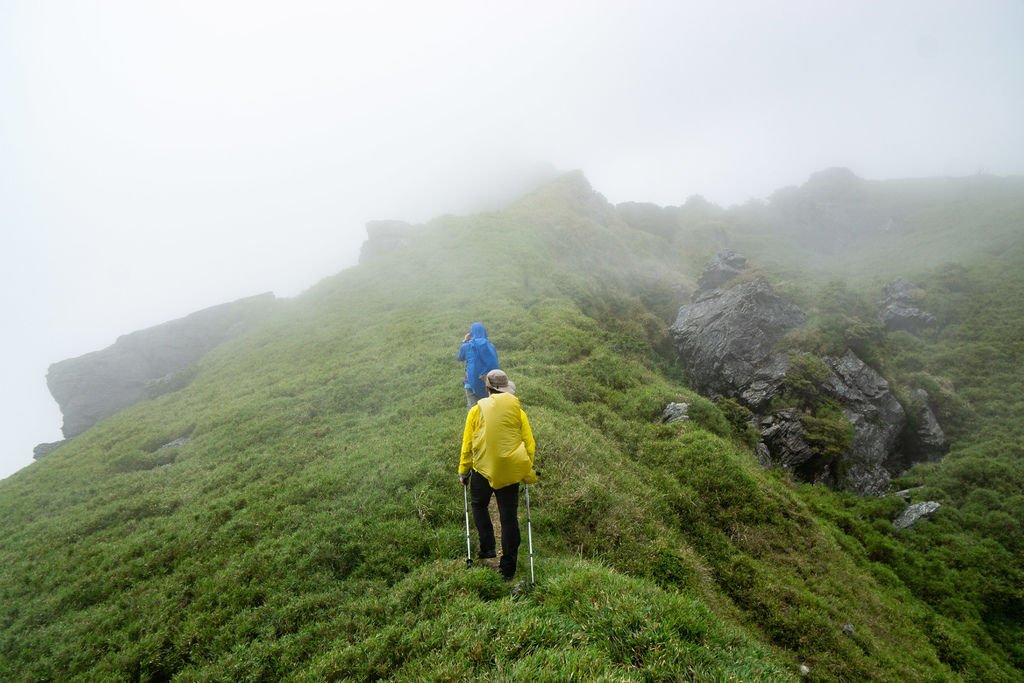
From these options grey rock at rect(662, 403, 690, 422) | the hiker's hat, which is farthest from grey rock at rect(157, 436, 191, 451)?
grey rock at rect(662, 403, 690, 422)

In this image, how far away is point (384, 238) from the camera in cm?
5778

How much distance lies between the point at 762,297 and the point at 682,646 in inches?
1220

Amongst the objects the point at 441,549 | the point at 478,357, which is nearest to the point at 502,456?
the point at 441,549

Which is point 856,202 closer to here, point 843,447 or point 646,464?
point 843,447

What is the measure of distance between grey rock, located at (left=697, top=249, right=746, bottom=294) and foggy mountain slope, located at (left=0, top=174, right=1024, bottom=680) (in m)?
17.6

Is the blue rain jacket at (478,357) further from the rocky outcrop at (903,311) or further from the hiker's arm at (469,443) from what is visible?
the rocky outcrop at (903,311)

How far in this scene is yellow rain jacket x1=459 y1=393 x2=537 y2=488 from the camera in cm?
729

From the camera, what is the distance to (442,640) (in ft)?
20.9

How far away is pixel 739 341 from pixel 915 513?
12.9m

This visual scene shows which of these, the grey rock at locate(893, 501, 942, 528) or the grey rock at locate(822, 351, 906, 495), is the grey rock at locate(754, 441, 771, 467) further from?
the grey rock at locate(893, 501, 942, 528)

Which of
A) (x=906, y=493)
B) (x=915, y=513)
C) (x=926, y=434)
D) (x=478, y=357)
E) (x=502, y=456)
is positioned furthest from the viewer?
(x=926, y=434)

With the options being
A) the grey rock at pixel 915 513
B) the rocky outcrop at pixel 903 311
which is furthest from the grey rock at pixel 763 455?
the rocky outcrop at pixel 903 311

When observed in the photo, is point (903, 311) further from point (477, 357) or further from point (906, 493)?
point (477, 357)

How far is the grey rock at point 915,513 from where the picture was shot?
1805cm
